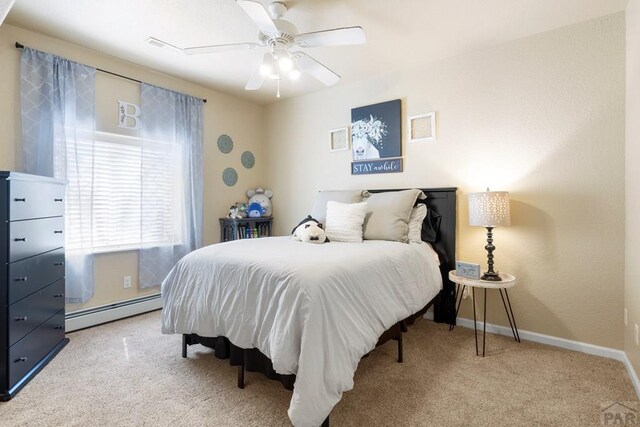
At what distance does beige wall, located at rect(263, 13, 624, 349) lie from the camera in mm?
2258

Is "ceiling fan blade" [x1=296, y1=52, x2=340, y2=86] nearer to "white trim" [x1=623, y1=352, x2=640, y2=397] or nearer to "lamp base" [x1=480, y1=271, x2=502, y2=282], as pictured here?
"lamp base" [x1=480, y1=271, x2=502, y2=282]

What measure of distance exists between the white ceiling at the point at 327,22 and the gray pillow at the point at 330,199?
1301 millimetres

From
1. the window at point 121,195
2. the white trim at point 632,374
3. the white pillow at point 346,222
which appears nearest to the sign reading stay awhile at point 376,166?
the white pillow at point 346,222

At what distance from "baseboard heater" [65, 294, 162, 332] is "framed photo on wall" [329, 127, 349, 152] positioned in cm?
263

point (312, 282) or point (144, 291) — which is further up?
point (312, 282)

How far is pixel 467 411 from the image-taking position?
165cm

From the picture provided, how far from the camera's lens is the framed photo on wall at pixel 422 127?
3076mm

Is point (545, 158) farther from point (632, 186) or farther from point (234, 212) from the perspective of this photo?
point (234, 212)

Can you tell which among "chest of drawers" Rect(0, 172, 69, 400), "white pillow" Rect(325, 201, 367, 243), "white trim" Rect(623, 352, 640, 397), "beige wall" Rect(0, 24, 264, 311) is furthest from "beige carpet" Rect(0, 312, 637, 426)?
"white pillow" Rect(325, 201, 367, 243)

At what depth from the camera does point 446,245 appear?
9.42 ft

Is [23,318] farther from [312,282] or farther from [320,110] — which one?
[320,110]

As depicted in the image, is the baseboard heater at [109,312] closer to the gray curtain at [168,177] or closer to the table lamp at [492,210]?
the gray curtain at [168,177]

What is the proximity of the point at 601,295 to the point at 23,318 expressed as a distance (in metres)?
3.94

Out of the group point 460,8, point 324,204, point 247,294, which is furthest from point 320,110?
point 247,294
